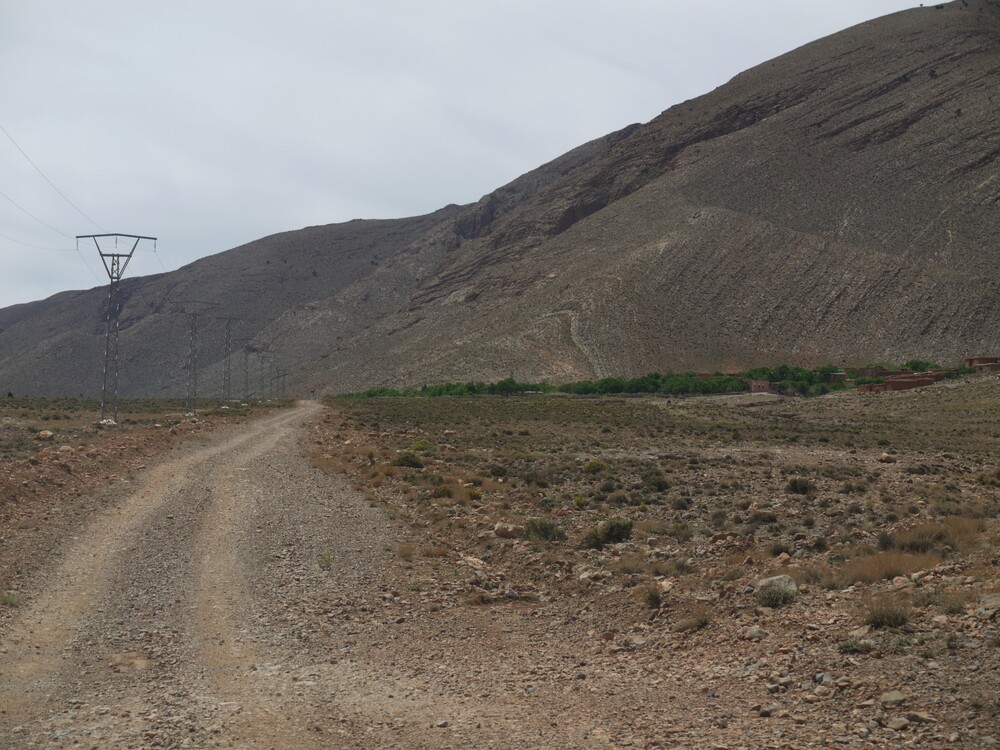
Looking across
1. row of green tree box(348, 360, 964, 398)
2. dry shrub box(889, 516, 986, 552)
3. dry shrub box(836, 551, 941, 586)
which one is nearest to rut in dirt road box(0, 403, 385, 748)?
dry shrub box(836, 551, 941, 586)

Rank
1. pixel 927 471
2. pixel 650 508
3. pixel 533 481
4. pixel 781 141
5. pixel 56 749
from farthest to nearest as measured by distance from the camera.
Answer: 1. pixel 781 141
2. pixel 927 471
3. pixel 533 481
4. pixel 650 508
5. pixel 56 749

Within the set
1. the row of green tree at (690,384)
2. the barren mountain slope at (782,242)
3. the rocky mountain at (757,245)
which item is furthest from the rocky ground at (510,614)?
the rocky mountain at (757,245)

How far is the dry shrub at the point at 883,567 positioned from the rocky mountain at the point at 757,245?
256ft

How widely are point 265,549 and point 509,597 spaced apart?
15.5 ft

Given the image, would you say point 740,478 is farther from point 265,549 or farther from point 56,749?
→ point 56,749

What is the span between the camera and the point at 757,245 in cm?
10262

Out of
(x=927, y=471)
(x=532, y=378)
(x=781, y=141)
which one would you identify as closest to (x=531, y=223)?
(x=781, y=141)

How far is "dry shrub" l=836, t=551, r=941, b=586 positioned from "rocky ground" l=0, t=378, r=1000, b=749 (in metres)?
0.04

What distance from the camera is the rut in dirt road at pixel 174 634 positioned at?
814cm

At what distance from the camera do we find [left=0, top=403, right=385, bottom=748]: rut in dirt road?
8.14 metres

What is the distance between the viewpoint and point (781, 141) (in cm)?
11625

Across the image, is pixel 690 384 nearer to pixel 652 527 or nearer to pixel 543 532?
pixel 652 527

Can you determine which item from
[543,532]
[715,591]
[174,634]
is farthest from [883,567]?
[174,634]

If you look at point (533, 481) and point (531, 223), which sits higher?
point (531, 223)
